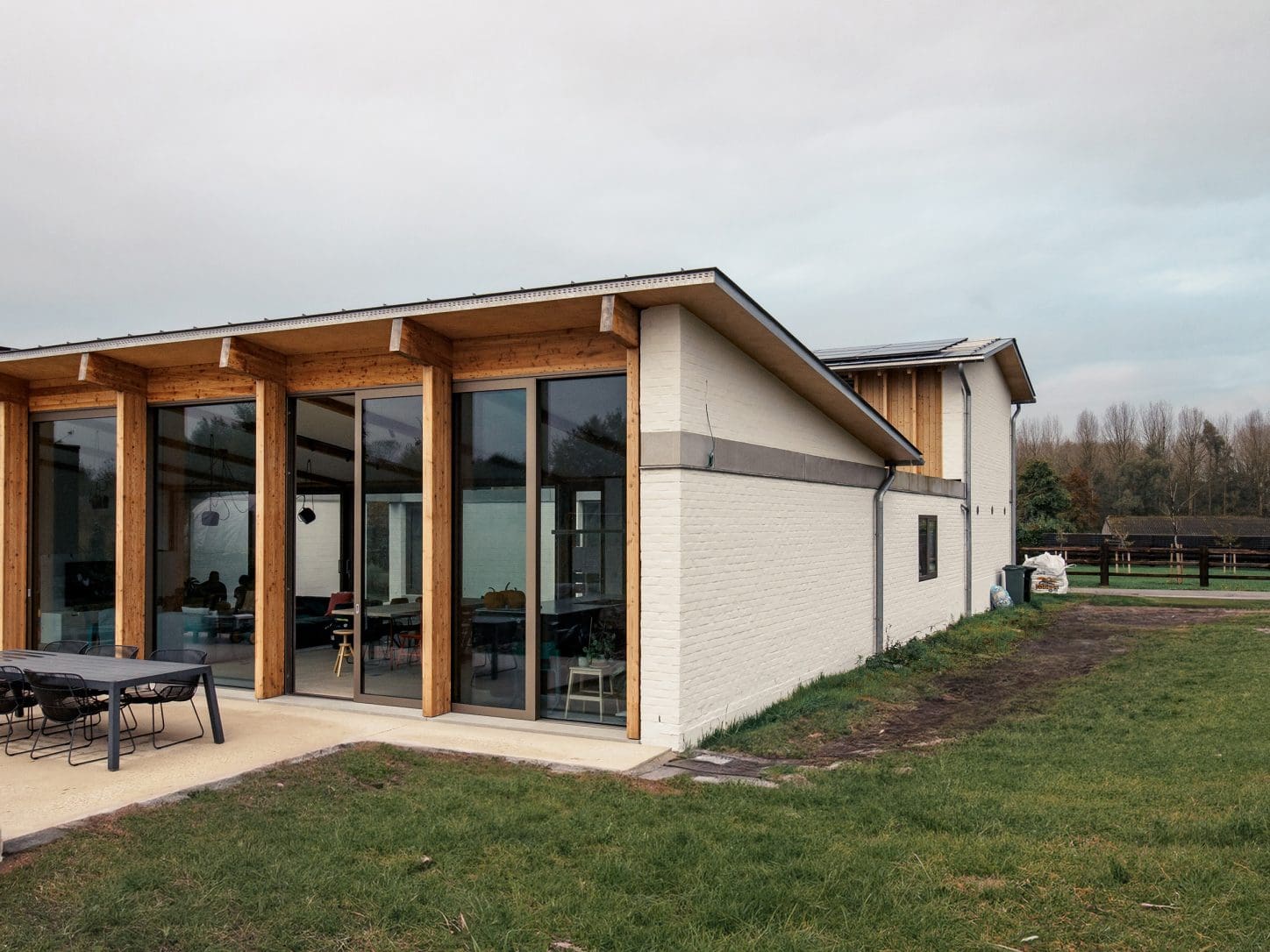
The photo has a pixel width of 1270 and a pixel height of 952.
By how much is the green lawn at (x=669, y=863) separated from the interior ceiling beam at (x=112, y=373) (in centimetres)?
480

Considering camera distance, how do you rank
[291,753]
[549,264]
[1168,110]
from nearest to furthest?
[291,753], [1168,110], [549,264]

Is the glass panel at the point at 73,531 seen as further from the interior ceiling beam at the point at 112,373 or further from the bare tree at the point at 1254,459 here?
the bare tree at the point at 1254,459

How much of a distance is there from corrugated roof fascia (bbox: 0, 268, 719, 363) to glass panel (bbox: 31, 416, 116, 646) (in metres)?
1.26

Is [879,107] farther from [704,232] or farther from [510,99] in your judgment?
[704,232]

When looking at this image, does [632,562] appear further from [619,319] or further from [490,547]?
[619,319]

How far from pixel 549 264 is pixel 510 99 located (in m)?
22.5

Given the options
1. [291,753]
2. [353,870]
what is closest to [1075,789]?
[353,870]

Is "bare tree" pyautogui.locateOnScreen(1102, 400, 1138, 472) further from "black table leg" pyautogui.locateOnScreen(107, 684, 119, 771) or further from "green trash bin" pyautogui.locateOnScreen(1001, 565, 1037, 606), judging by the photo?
"black table leg" pyautogui.locateOnScreen(107, 684, 119, 771)

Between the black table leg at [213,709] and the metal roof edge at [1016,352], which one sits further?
the metal roof edge at [1016,352]

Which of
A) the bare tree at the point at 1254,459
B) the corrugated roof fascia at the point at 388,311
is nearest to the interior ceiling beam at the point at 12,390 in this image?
the corrugated roof fascia at the point at 388,311

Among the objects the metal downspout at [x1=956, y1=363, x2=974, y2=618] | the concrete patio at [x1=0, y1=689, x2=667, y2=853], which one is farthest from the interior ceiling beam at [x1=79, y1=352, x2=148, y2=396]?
the metal downspout at [x1=956, y1=363, x2=974, y2=618]

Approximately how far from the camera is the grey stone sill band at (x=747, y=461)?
721 cm

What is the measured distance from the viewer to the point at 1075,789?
19.5 feet

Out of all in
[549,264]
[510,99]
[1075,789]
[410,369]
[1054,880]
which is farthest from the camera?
[549,264]
